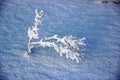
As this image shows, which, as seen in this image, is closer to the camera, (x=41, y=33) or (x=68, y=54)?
(x=68, y=54)

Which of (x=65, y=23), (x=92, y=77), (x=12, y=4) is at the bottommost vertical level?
(x=92, y=77)

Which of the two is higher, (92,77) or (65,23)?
(65,23)

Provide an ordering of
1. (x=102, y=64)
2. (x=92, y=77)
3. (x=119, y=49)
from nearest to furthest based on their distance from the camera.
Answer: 1. (x=92, y=77)
2. (x=102, y=64)
3. (x=119, y=49)

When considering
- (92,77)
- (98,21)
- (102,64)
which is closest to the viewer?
(92,77)

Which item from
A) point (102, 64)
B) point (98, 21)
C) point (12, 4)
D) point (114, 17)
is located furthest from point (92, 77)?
point (12, 4)

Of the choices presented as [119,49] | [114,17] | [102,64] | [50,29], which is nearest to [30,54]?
[50,29]

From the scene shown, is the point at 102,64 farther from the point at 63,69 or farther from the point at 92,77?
the point at 63,69
